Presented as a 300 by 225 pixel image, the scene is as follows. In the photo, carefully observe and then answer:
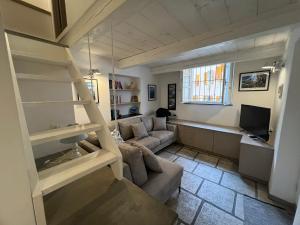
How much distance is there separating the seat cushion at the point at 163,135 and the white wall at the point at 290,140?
2142 millimetres

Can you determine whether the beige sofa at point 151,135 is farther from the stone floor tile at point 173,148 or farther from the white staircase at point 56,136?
the white staircase at point 56,136

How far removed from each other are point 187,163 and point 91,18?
9.83ft

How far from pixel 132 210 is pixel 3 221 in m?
0.57

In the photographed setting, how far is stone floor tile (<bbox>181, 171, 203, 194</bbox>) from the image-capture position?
7.18 ft

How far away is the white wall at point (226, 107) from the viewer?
2869 millimetres

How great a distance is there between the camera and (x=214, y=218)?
167 cm

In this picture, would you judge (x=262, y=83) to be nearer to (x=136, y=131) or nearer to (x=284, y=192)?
(x=284, y=192)

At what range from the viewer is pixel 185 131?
12.5ft

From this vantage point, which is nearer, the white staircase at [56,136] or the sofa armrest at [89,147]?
the white staircase at [56,136]

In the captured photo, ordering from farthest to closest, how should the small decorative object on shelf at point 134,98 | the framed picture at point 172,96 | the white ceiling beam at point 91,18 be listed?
the framed picture at point 172,96 → the small decorative object on shelf at point 134,98 → the white ceiling beam at point 91,18

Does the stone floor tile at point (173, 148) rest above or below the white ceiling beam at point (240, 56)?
below

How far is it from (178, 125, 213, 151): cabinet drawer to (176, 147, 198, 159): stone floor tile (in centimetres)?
20

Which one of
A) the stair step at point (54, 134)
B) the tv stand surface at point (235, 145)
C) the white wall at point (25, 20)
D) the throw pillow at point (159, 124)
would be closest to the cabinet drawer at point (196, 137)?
the tv stand surface at point (235, 145)

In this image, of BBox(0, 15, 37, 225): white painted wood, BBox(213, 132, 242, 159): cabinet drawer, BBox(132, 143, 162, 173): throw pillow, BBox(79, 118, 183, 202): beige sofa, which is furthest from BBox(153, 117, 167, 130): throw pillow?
BBox(0, 15, 37, 225): white painted wood
